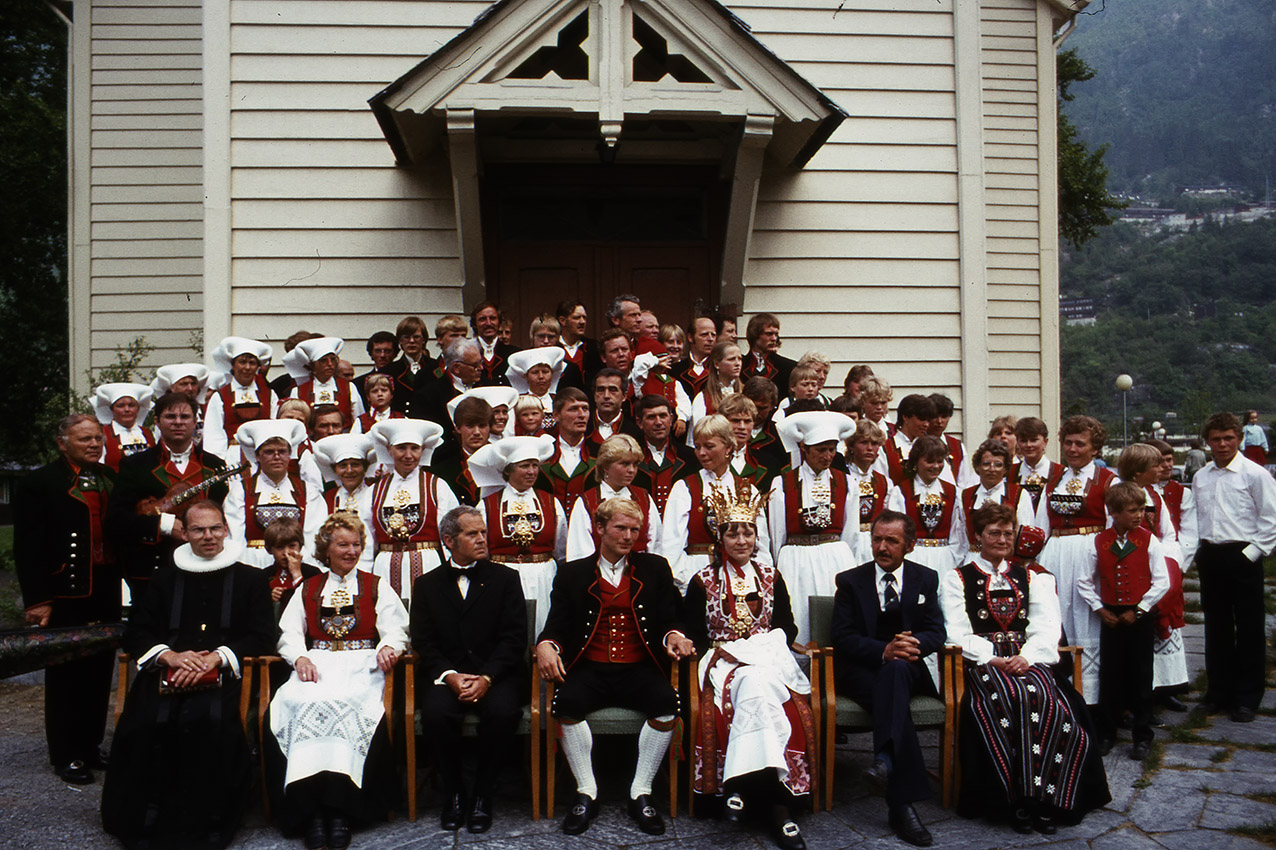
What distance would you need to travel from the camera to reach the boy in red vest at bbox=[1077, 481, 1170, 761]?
20.5 ft

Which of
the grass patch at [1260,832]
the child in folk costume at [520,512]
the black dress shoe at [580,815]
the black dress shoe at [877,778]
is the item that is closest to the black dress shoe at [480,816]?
the black dress shoe at [580,815]

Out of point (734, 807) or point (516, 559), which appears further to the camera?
point (516, 559)

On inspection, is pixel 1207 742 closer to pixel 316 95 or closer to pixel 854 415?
pixel 854 415

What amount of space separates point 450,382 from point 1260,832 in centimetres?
549

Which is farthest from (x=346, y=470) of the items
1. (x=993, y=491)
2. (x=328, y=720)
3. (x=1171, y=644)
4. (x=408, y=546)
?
(x=1171, y=644)

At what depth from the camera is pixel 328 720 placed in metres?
5.13

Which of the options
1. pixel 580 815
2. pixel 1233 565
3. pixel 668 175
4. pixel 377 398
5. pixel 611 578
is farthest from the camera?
pixel 668 175

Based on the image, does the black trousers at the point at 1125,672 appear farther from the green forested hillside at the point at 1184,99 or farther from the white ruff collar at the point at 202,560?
the green forested hillside at the point at 1184,99

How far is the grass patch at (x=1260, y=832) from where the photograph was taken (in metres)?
4.83

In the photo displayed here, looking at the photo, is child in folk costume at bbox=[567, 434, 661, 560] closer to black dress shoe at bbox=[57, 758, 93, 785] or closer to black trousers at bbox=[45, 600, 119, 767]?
black trousers at bbox=[45, 600, 119, 767]

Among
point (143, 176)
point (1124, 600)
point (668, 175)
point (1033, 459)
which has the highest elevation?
point (143, 176)

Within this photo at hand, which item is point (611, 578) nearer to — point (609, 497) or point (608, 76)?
point (609, 497)

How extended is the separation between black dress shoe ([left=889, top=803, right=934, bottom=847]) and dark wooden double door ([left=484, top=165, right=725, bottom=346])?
534 cm

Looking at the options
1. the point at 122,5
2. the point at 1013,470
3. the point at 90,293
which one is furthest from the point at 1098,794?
the point at 122,5
